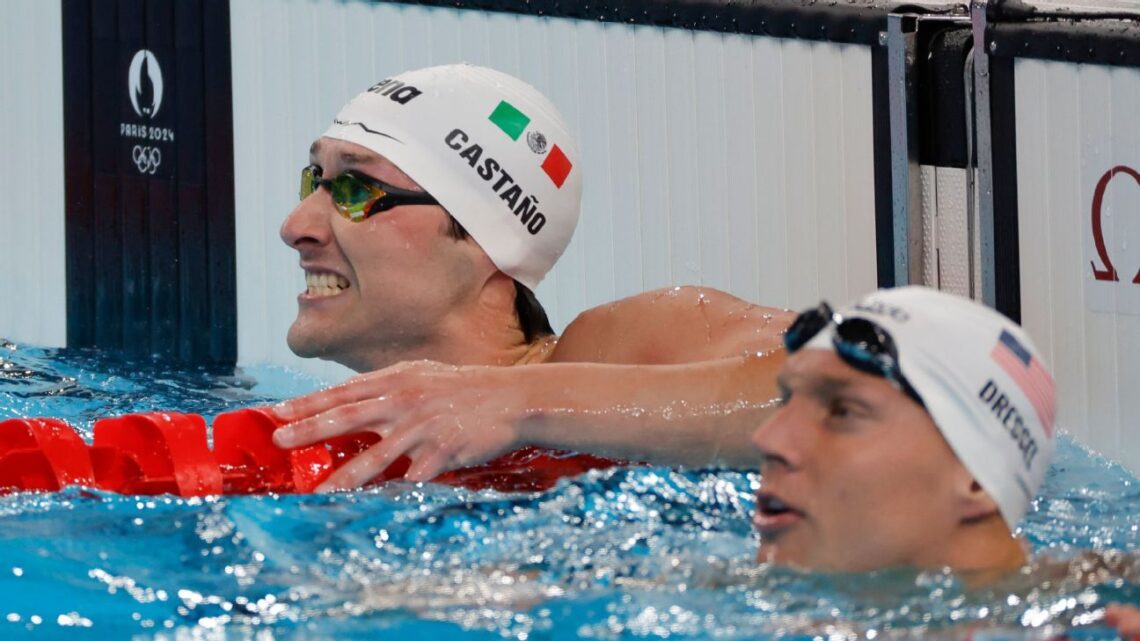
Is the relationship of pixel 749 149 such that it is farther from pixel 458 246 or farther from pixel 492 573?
pixel 492 573

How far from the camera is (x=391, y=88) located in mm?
3408

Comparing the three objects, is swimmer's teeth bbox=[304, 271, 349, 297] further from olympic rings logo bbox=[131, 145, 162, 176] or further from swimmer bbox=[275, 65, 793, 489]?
olympic rings logo bbox=[131, 145, 162, 176]

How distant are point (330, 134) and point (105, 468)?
0.74 meters

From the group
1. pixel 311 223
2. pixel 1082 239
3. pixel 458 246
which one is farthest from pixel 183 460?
pixel 1082 239

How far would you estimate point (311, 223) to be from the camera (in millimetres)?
3314

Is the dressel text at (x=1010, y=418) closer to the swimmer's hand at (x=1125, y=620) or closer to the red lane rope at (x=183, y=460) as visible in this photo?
the swimmer's hand at (x=1125, y=620)

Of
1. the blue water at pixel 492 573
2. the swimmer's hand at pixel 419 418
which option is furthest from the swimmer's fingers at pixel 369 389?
the blue water at pixel 492 573

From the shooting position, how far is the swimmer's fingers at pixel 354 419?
2.63m

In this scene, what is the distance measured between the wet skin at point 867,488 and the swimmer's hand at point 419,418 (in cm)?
57

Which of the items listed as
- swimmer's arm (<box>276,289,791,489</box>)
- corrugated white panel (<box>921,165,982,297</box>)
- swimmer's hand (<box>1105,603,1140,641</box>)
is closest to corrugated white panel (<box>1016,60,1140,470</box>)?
corrugated white panel (<box>921,165,982,297</box>)

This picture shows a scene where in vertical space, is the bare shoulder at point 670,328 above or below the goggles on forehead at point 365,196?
below

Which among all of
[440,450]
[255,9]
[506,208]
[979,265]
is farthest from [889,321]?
[255,9]

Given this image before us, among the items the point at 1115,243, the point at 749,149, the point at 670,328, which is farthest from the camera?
the point at 749,149

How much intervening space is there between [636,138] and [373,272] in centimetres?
191
